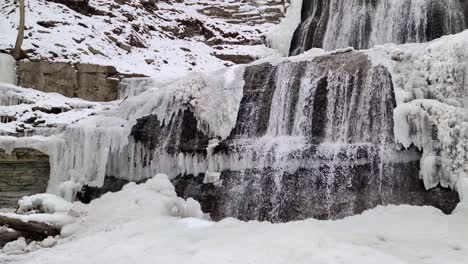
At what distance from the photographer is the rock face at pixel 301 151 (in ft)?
24.7

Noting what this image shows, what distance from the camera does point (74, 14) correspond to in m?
16.0

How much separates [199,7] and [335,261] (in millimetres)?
16138

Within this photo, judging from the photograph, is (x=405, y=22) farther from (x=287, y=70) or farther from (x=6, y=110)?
(x=6, y=110)

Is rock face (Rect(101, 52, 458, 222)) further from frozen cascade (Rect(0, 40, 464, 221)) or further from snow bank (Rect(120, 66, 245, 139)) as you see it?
snow bank (Rect(120, 66, 245, 139))

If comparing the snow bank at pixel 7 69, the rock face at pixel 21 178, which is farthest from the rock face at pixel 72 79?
the rock face at pixel 21 178

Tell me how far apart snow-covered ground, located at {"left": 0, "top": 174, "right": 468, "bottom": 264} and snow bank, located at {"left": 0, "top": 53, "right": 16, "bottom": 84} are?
22.1 feet

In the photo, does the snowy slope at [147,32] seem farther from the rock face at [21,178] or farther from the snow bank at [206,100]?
the rock face at [21,178]

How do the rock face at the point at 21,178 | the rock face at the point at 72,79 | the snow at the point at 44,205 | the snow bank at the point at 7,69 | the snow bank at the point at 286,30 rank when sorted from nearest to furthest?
the snow at the point at 44,205, the rock face at the point at 21,178, the snow bank at the point at 7,69, the rock face at the point at 72,79, the snow bank at the point at 286,30

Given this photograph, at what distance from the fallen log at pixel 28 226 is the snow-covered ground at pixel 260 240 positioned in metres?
0.33

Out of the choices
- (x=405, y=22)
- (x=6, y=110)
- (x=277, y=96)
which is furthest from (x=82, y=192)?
(x=405, y=22)

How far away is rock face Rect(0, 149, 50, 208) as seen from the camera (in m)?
10.7

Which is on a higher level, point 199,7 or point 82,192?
point 199,7

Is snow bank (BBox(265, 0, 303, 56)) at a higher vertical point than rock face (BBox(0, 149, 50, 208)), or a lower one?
higher

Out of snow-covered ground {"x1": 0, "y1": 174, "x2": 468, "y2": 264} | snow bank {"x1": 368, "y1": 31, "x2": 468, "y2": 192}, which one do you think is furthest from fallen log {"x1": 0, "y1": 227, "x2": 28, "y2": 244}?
Result: snow bank {"x1": 368, "y1": 31, "x2": 468, "y2": 192}
